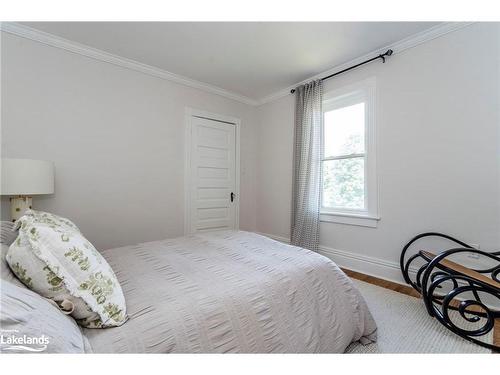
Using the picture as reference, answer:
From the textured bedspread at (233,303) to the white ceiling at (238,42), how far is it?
2061 millimetres

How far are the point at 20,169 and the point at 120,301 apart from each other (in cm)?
164

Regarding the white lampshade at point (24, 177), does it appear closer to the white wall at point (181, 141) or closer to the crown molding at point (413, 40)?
the white wall at point (181, 141)

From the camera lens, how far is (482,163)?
200 cm

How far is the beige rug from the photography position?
146cm

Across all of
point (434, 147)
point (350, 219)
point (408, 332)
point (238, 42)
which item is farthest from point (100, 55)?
point (408, 332)

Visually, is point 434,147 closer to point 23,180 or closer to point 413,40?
point 413,40

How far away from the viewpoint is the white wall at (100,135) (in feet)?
7.27

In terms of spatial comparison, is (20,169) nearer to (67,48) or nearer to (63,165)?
(63,165)

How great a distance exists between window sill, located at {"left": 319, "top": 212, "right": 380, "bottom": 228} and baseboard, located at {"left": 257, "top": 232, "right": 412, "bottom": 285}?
37cm

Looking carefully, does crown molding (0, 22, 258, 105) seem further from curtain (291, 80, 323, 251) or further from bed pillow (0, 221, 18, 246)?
bed pillow (0, 221, 18, 246)

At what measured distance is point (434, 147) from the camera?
225 cm

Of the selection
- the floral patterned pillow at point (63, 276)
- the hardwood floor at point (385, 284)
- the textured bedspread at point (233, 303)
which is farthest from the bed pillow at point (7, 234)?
the hardwood floor at point (385, 284)

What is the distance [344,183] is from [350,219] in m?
0.47

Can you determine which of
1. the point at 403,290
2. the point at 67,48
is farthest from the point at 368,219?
the point at 67,48
